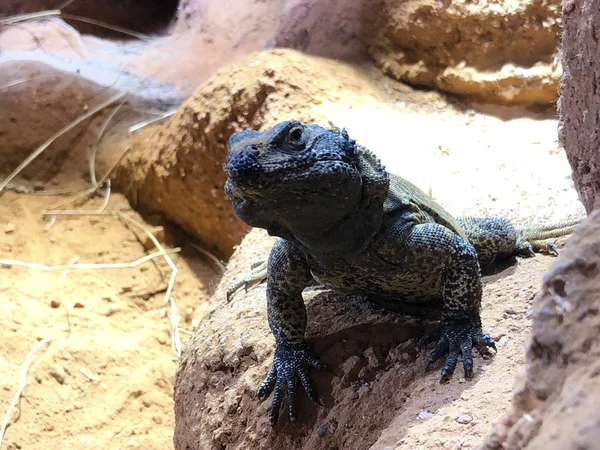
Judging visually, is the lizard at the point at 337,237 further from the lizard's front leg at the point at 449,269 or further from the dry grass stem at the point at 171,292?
the dry grass stem at the point at 171,292

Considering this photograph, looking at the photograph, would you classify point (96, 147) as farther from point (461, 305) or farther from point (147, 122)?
point (461, 305)

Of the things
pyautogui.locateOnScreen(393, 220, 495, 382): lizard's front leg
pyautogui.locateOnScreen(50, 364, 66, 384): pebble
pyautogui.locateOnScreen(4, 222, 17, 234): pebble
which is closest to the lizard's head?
pyautogui.locateOnScreen(393, 220, 495, 382): lizard's front leg

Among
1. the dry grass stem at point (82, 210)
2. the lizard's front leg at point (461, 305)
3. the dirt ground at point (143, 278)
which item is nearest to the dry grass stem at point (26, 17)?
the dirt ground at point (143, 278)

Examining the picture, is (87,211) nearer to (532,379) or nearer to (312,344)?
(312,344)

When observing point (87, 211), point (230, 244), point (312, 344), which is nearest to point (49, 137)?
point (87, 211)

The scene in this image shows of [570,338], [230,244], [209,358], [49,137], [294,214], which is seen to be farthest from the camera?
[49,137]

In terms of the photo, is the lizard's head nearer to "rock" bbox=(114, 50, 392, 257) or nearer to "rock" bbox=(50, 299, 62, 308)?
"rock" bbox=(114, 50, 392, 257)
